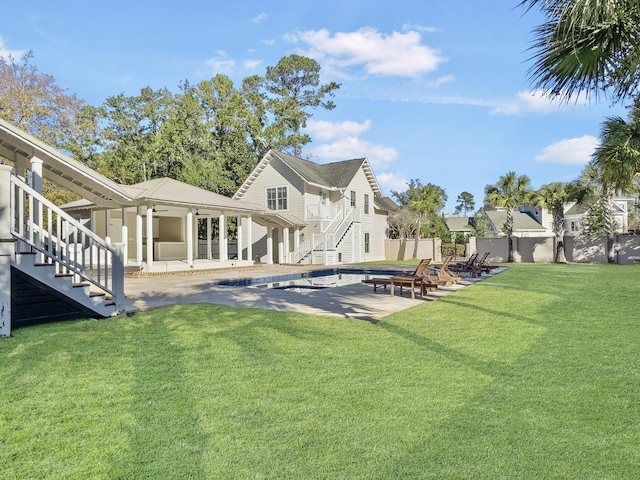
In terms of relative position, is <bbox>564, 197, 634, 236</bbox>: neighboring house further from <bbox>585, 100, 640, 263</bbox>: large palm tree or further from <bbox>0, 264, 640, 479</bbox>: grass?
<bbox>0, 264, 640, 479</bbox>: grass

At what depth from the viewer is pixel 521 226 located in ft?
164

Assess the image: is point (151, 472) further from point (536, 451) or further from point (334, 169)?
point (334, 169)

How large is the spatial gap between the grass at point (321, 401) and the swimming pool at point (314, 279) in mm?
8950

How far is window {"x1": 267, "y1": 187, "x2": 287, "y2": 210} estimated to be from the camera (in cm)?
2862

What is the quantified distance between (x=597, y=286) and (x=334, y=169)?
2162 cm

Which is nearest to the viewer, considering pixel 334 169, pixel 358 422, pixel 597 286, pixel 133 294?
pixel 358 422

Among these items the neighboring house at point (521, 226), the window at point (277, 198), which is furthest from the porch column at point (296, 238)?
the neighboring house at point (521, 226)

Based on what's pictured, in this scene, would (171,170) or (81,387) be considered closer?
(81,387)

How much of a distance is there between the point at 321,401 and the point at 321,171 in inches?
1145

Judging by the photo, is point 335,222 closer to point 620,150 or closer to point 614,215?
point 620,150

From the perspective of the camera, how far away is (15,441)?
9.57 feet

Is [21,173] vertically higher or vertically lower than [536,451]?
higher

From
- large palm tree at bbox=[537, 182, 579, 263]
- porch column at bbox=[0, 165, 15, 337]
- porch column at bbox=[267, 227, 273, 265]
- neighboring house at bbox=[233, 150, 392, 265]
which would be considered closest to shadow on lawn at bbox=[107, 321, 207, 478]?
porch column at bbox=[0, 165, 15, 337]

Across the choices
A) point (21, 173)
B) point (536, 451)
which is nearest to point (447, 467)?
point (536, 451)
